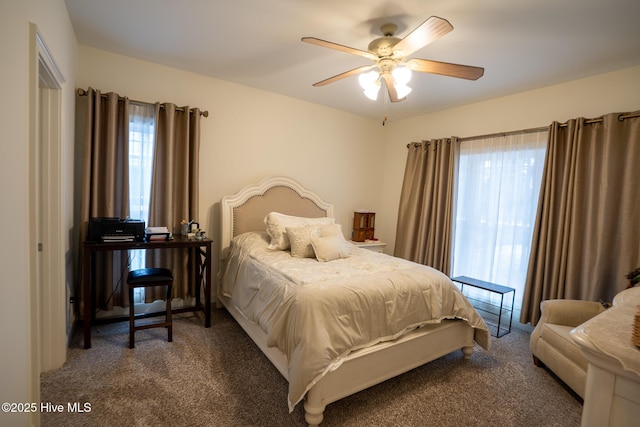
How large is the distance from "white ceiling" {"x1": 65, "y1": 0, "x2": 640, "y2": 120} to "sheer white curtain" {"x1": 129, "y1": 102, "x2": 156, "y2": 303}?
1.80 ft

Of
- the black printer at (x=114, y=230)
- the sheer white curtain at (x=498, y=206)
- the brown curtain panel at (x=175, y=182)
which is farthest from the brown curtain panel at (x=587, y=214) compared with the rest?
the black printer at (x=114, y=230)

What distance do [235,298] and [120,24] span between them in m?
2.45

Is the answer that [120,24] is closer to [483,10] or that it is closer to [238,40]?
[238,40]

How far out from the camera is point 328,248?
2738 millimetres

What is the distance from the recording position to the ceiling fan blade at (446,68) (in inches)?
73.7

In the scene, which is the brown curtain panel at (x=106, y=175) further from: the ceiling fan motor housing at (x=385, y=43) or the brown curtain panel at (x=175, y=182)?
the ceiling fan motor housing at (x=385, y=43)

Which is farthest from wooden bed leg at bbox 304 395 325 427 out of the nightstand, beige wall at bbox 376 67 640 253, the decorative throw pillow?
beige wall at bbox 376 67 640 253

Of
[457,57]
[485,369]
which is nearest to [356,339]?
[485,369]

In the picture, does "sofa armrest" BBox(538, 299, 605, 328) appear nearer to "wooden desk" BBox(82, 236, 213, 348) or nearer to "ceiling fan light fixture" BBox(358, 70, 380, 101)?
"ceiling fan light fixture" BBox(358, 70, 380, 101)

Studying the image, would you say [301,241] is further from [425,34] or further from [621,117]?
[621,117]

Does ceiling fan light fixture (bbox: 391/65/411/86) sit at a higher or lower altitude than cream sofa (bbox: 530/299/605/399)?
higher

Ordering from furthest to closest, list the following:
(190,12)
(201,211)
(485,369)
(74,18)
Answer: (201,211) → (485,369) → (74,18) → (190,12)

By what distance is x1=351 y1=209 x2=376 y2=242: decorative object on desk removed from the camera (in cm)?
434

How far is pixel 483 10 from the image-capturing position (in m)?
1.87
